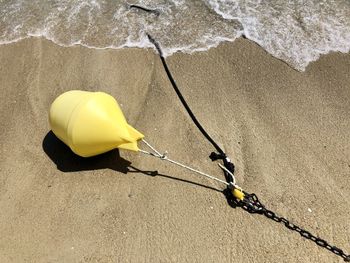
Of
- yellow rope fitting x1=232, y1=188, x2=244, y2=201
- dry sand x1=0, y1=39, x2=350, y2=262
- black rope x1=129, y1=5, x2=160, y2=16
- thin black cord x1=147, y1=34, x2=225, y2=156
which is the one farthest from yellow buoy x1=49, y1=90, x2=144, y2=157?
black rope x1=129, y1=5, x2=160, y2=16

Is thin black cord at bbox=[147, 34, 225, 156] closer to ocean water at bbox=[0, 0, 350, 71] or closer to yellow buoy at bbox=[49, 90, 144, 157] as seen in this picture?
ocean water at bbox=[0, 0, 350, 71]

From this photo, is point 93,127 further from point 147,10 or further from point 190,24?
point 147,10

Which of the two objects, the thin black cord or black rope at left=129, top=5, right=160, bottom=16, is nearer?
the thin black cord

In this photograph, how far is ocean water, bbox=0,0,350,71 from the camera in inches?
176

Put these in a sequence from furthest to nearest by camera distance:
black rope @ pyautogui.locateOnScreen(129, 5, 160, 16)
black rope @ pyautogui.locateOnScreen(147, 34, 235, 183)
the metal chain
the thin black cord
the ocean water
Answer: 1. black rope @ pyautogui.locateOnScreen(129, 5, 160, 16)
2. the ocean water
3. the thin black cord
4. black rope @ pyautogui.locateOnScreen(147, 34, 235, 183)
5. the metal chain

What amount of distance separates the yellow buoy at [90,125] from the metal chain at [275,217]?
2.80 ft

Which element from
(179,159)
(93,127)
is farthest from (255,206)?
(93,127)

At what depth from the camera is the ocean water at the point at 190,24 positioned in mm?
4465

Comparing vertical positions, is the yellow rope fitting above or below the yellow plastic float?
below

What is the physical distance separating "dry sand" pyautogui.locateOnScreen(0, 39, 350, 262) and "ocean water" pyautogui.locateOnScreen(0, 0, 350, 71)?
18 centimetres

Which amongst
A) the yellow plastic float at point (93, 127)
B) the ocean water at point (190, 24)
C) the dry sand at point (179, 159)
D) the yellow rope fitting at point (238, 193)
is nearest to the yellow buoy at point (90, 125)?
the yellow plastic float at point (93, 127)

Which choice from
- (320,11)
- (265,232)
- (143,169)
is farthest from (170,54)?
(265,232)

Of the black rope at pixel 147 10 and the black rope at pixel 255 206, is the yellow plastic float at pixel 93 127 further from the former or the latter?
the black rope at pixel 147 10

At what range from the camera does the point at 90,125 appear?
331cm
